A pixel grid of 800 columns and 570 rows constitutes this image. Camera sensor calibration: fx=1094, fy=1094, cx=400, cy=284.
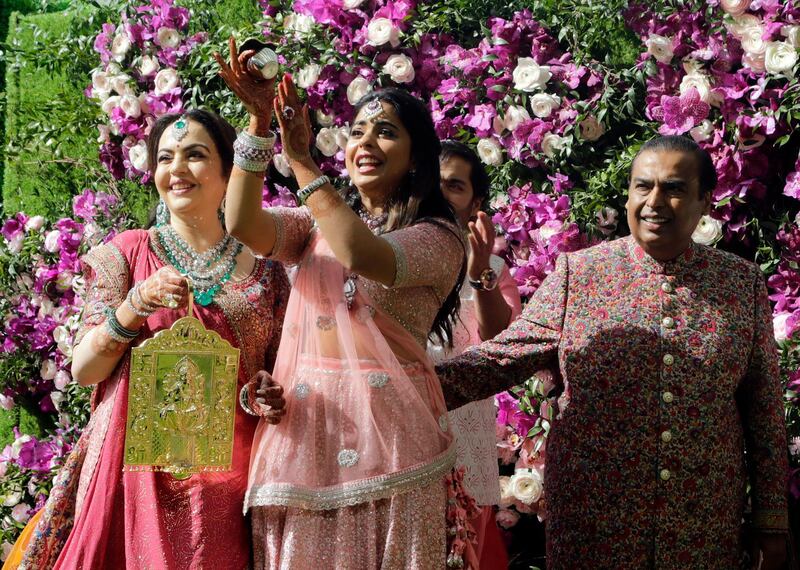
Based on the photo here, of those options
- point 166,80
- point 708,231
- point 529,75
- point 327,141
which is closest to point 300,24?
point 327,141

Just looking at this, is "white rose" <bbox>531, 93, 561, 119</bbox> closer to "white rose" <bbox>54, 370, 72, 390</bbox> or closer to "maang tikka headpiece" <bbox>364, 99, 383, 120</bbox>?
"maang tikka headpiece" <bbox>364, 99, 383, 120</bbox>

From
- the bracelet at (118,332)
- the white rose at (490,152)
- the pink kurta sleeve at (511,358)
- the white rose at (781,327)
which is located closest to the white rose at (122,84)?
the white rose at (490,152)

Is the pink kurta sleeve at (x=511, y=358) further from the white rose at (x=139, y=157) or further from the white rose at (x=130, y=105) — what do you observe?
the white rose at (x=130, y=105)

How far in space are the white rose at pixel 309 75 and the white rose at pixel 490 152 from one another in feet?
2.80

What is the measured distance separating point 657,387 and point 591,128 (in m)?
1.40

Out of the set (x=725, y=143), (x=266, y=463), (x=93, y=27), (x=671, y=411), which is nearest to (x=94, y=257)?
(x=266, y=463)

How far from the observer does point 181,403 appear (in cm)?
267

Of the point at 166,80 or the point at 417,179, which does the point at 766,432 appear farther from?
the point at 166,80

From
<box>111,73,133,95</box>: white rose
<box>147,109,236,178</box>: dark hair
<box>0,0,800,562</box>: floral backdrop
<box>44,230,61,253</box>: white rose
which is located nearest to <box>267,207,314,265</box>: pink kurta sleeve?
<box>147,109,236,178</box>: dark hair

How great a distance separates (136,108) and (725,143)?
9.23ft

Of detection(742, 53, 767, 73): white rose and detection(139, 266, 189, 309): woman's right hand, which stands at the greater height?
detection(742, 53, 767, 73): white rose

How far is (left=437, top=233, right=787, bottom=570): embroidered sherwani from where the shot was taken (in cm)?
280

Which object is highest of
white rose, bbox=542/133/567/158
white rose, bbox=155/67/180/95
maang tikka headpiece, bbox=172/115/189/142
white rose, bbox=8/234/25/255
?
white rose, bbox=155/67/180/95

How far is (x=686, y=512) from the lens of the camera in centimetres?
279
